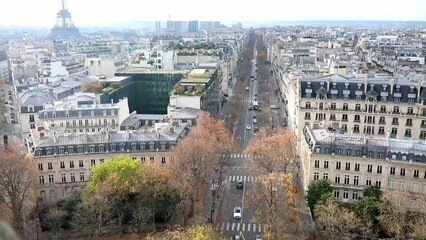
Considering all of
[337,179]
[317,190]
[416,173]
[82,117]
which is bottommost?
[317,190]

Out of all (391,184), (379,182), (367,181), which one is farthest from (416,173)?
(367,181)

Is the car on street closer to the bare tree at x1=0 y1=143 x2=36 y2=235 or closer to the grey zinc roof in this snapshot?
the bare tree at x1=0 y1=143 x2=36 y2=235

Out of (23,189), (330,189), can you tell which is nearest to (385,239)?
(330,189)

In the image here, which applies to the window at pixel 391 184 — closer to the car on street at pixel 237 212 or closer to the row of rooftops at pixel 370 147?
the row of rooftops at pixel 370 147

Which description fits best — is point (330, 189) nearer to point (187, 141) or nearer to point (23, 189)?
point (187, 141)

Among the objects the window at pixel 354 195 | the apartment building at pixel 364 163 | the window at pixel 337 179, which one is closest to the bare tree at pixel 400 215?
the apartment building at pixel 364 163

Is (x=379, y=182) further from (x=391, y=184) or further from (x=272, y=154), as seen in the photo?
(x=272, y=154)
